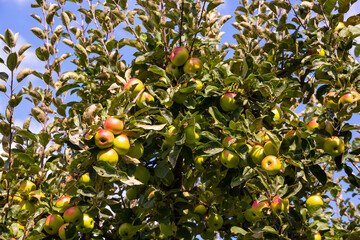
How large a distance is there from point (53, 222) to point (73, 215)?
193 millimetres

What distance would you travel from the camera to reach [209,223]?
11.2ft

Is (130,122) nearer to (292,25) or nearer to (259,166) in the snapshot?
(259,166)

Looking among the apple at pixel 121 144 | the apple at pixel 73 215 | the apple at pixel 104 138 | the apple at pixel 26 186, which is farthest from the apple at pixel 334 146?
the apple at pixel 26 186

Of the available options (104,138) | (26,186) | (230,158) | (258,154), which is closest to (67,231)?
(26,186)

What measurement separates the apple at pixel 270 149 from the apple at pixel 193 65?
0.95 metres

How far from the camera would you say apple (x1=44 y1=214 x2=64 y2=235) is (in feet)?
9.72

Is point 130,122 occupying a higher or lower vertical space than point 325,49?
lower

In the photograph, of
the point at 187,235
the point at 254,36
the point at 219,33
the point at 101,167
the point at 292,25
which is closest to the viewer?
the point at 101,167

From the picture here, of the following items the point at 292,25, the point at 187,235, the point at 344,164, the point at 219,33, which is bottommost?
the point at 187,235

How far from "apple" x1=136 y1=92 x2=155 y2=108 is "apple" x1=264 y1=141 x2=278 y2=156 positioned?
992mm

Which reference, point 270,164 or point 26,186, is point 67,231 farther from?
point 270,164

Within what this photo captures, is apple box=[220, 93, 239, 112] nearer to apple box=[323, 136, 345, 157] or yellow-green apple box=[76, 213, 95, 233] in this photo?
apple box=[323, 136, 345, 157]

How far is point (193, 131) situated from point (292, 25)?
174 cm

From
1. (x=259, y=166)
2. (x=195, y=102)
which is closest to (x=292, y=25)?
(x=195, y=102)
